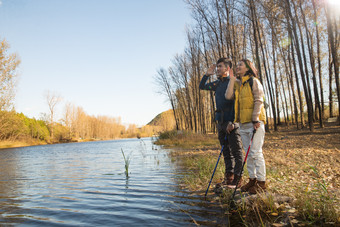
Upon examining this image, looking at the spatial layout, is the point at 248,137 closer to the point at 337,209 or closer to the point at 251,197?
the point at 251,197

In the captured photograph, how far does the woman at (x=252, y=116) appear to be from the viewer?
10.3ft

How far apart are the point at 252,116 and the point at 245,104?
23cm

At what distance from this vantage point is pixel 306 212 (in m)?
2.58

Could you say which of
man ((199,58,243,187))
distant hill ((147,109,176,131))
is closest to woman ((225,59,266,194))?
man ((199,58,243,187))

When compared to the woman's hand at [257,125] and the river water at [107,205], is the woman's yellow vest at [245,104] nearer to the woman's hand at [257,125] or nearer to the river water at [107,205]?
the woman's hand at [257,125]

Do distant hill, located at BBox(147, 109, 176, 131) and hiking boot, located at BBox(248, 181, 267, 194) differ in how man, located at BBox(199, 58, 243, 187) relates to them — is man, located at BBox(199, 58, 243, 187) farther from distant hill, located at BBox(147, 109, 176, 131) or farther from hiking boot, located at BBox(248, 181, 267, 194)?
distant hill, located at BBox(147, 109, 176, 131)

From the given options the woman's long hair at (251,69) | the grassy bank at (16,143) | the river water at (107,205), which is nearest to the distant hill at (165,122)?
the river water at (107,205)

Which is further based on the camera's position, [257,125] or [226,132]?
[226,132]

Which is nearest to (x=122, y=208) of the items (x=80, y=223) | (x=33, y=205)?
(x=80, y=223)

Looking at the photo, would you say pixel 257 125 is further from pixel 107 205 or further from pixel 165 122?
pixel 165 122

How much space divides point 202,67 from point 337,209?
24.9 meters

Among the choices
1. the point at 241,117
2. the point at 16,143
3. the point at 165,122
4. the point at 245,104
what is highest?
the point at 165,122

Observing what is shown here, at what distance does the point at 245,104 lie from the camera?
10.9 feet

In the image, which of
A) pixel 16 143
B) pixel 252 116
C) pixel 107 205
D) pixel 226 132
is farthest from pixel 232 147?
pixel 16 143
